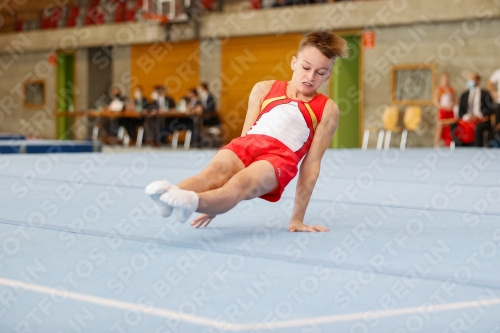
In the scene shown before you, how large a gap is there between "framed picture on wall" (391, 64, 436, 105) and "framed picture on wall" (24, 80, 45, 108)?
10582 mm

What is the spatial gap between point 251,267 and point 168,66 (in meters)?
14.8

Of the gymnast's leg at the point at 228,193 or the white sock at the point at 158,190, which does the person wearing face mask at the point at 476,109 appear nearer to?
the gymnast's leg at the point at 228,193

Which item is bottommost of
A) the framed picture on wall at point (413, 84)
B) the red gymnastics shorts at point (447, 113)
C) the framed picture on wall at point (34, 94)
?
the framed picture on wall at point (34, 94)

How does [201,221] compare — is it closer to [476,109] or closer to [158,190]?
[158,190]

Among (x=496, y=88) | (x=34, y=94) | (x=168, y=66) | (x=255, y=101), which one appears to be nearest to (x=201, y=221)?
(x=255, y=101)

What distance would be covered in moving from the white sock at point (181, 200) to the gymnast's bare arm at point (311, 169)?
0.63m

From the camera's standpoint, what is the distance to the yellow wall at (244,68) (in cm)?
1434

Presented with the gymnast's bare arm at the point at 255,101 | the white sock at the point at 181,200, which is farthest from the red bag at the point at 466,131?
the white sock at the point at 181,200

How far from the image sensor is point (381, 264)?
82.4 inches

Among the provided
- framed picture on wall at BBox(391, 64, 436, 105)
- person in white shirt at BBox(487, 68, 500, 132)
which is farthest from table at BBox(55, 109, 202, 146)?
person in white shirt at BBox(487, 68, 500, 132)

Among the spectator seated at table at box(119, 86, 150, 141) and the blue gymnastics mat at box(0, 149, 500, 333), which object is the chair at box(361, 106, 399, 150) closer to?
the spectator seated at table at box(119, 86, 150, 141)

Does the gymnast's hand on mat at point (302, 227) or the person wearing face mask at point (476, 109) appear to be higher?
the gymnast's hand on mat at point (302, 227)

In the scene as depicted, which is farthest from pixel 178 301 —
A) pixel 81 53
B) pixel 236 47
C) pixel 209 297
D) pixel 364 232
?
pixel 81 53

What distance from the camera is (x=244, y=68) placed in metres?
15.1
